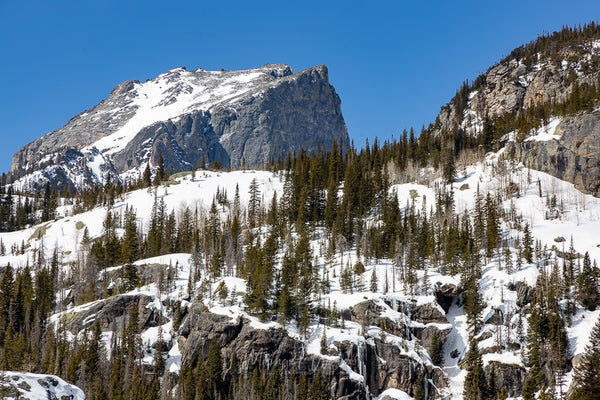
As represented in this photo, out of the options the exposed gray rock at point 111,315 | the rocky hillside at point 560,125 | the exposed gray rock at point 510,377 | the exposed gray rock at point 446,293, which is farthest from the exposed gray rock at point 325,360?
the rocky hillside at point 560,125

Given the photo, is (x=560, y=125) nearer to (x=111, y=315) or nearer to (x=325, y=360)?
(x=325, y=360)

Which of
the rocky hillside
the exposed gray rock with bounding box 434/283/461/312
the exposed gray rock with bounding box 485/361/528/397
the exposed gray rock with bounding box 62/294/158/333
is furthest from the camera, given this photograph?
the rocky hillside

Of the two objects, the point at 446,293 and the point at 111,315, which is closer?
the point at 446,293

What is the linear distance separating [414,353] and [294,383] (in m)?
21.6

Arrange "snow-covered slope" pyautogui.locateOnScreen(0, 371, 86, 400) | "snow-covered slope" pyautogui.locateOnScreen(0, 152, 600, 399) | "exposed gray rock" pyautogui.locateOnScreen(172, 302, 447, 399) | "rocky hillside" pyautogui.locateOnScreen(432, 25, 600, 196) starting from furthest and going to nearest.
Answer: "rocky hillside" pyautogui.locateOnScreen(432, 25, 600, 196)
"snow-covered slope" pyautogui.locateOnScreen(0, 152, 600, 399)
"exposed gray rock" pyautogui.locateOnScreen(172, 302, 447, 399)
"snow-covered slope" pyautogui.locateOnScreen(0, 371, 86, 400)

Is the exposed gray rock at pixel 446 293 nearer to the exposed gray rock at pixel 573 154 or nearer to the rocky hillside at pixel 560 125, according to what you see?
the exposed gray rock at pixel 573 154

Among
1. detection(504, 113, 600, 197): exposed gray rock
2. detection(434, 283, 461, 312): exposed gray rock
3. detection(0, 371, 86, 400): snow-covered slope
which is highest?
detection(504, 113, 600, 197): exposed gray rock

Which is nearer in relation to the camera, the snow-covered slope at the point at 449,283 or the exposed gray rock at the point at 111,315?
the snow-covered slope at the point at 449,283

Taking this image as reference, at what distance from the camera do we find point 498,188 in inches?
5379

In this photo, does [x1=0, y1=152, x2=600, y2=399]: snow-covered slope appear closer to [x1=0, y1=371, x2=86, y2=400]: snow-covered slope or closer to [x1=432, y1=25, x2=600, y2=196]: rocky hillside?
[x1=432, y1=25, x2=600, y2=196]: rocky hillside

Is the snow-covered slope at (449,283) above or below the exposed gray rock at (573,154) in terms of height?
below

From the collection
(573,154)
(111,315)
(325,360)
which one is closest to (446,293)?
(325,360)

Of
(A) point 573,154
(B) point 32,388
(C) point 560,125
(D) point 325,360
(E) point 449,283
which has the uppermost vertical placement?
(C) point 560,125

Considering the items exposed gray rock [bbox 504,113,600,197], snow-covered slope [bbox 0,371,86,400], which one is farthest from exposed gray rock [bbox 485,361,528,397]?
snow-covered slope [bbox 0,371,86,400]
